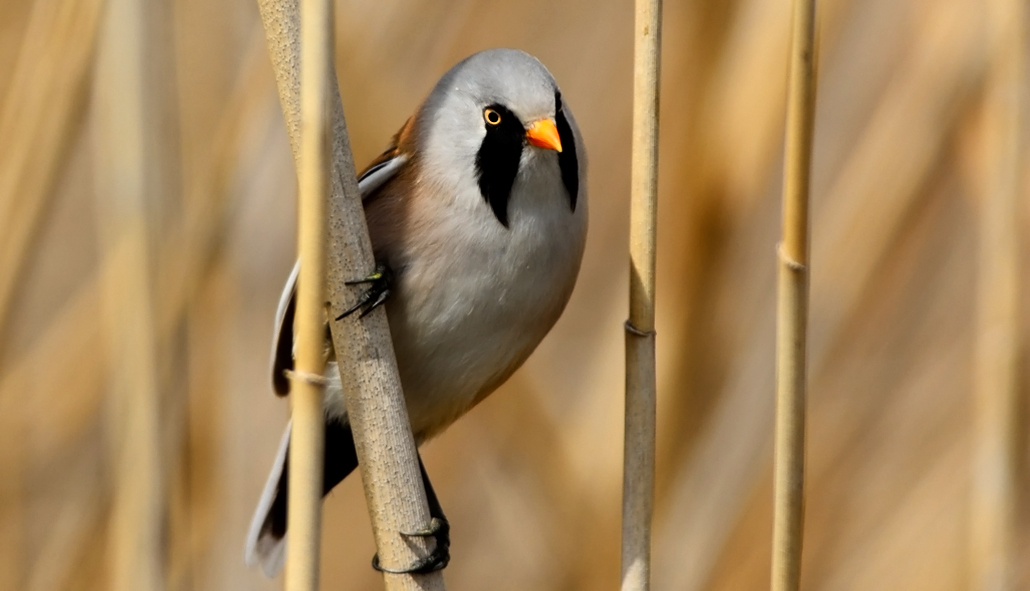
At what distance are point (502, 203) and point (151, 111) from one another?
0.49 meters

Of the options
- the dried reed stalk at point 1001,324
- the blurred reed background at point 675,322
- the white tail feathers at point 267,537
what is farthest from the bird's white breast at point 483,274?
the dried reed stalk at point 1001,324

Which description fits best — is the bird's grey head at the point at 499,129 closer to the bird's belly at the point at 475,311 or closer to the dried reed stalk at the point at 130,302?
the bird's belly at the point at 475,311

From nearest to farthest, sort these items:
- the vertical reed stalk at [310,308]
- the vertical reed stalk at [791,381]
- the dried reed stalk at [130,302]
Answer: the vertical reed stalk at [310,308]
the vertical reed stalk at [791,381]
the dried reed stalk at [130,302]

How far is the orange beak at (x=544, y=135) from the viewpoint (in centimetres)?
140

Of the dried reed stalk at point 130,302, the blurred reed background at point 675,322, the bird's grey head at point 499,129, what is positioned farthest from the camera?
the blurred reed background at point 675,322

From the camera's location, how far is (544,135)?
4.63 feet

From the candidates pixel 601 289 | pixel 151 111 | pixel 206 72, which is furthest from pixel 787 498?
pixel 206 72

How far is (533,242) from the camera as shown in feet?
4.91

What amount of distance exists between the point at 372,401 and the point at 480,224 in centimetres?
45

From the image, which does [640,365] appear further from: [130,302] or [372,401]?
[130,302]

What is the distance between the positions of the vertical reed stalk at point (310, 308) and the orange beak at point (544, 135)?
0.49 m

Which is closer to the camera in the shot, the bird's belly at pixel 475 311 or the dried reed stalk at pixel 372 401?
the dried reed stalk at pixel 372 401

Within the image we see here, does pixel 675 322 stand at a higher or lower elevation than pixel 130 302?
lower

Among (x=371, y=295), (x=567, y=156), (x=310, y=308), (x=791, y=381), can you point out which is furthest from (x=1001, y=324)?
(x=310, y=308)
